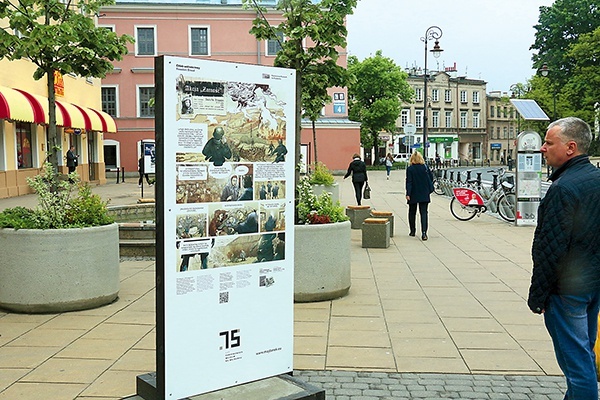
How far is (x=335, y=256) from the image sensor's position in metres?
7.82

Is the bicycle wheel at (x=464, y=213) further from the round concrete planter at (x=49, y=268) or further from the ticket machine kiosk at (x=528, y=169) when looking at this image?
the round concrete planter at (x=49, y=268)

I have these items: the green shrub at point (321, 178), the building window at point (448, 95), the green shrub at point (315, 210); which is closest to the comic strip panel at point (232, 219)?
the green shrub at point (315, 210)

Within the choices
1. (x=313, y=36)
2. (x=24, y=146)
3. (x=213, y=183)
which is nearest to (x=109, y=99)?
(x=24, y=146)

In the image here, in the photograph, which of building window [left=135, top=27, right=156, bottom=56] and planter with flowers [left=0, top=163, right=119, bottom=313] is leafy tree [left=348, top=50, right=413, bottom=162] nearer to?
building window [left=135, top=27, right=156, bottom=56]

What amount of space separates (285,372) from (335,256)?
3226 millimetres

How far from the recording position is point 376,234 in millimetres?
12492

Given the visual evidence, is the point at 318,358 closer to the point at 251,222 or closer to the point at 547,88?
the point at 251,222

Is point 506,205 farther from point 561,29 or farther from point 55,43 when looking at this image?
point 561,29

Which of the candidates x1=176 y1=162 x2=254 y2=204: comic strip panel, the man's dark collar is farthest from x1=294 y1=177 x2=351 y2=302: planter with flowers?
the man's dark collar

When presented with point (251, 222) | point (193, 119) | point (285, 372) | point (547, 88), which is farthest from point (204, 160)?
point (547, 88)

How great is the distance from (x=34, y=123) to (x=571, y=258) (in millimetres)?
26108

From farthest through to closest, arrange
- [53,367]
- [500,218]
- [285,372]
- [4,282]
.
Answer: [500,218], [4,282], [53,367], [285,372]

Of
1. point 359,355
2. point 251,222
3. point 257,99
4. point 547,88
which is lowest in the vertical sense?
point 359,355

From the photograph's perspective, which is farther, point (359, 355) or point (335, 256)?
point (335, 256)
